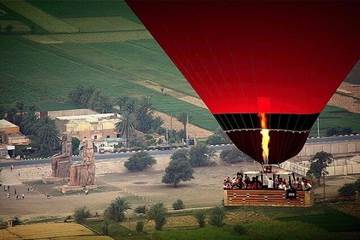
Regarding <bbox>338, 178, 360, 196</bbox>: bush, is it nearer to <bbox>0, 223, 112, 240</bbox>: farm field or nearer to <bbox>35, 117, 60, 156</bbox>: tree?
<bbox>0, 223, 112, 240</bbox>: farm field

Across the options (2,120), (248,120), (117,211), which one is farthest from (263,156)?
(2,120)

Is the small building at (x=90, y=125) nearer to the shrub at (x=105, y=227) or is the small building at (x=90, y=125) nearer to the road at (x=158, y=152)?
the road at (x=158, y=152)

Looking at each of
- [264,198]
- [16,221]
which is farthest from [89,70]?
[264,198]

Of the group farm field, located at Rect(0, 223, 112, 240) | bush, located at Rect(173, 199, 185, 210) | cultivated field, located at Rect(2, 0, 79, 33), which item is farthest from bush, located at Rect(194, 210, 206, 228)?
cultivated field, located at Rect(2, 0, 79, 33)

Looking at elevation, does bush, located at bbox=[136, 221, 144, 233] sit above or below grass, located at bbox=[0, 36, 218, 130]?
below

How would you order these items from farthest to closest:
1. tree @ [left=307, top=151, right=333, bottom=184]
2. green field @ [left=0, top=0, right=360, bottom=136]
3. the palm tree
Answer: the palm tree, tree @ [left=307, top=151, right=333, bottom=184], green field @ [left=0, top=0, right=360, bottom=136]
